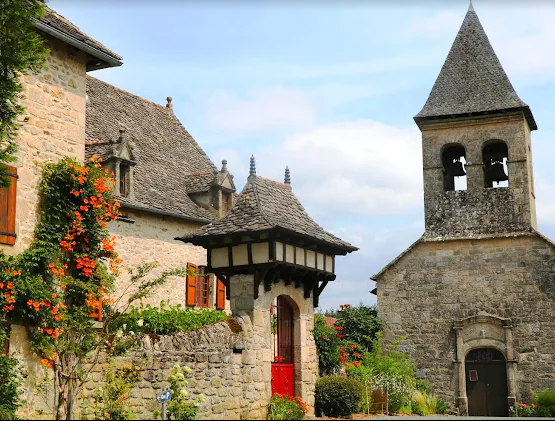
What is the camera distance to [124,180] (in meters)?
21.0

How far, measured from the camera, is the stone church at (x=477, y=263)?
23.4 metres

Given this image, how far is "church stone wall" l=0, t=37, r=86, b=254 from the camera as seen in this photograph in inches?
539

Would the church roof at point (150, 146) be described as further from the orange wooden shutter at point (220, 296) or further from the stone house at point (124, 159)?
the orange wooden shutter at point (220, 296)

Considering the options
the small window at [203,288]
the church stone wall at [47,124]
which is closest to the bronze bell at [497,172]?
the small window at [203,288]

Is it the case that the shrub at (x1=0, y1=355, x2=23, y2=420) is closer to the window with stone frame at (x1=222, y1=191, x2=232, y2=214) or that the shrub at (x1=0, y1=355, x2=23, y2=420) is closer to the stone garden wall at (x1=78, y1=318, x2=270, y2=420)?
the stone garden wall at (x1=78, y1=318, x2=270, y2=420)

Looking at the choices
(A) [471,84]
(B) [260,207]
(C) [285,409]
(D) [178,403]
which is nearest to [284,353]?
(C) [285,409]

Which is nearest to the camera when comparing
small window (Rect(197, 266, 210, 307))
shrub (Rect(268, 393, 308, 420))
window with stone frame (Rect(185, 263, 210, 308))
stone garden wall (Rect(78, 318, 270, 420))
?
stone garden wall (Rect(78, 318, 270, 420))

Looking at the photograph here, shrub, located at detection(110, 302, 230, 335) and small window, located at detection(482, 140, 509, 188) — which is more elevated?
small window, located at detection(482, 140, 509, 188)

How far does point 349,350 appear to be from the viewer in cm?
2384

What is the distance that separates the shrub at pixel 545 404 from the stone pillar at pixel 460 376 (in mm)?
2123

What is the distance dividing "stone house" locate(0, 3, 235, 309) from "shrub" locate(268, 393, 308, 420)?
526cm

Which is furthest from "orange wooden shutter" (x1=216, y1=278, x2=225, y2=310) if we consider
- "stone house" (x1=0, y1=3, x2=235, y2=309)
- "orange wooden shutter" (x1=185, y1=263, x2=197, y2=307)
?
"orange wooden shutter" (x1=185, y1=263, x2=197, y2=307)

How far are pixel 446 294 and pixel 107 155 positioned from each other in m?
10.8

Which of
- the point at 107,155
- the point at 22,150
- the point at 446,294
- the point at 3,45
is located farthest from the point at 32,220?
the point at 446,294
